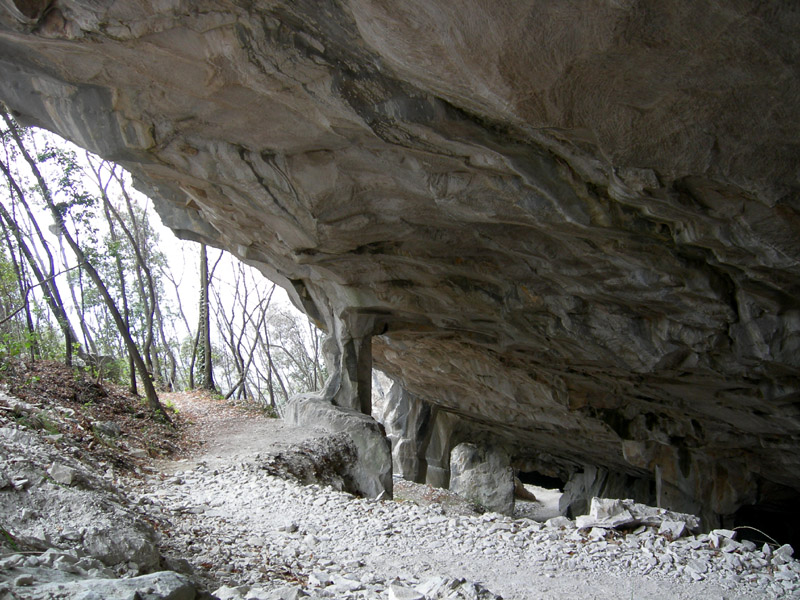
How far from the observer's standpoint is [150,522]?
4.88 metres

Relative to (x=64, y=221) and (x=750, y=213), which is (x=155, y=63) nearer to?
(x=750, y=213)

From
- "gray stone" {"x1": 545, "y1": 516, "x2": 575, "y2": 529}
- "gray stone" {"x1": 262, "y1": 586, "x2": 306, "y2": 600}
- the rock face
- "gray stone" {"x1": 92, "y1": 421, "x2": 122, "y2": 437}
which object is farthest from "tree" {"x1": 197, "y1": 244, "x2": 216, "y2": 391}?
"gray stone" {"x1": 262, "y1": 586, "x2": 306, "y2": 600}

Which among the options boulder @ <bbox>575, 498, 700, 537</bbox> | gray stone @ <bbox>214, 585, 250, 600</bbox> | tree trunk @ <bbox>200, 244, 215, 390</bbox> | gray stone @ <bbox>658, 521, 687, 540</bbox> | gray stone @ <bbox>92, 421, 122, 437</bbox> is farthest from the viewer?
tree trunk @ <bbox>200, 244, 215, 390</bbox>

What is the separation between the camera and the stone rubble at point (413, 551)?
4211 mm

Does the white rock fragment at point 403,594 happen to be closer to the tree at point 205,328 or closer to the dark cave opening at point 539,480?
the tree at point 205,328

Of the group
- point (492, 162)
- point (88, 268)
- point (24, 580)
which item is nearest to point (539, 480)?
point (88, 268)

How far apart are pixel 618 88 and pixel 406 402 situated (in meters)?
15.4

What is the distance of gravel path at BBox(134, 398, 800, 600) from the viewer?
14.4 feet

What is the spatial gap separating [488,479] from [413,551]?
1499 centimetres

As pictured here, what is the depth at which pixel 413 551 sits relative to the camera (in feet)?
17.2

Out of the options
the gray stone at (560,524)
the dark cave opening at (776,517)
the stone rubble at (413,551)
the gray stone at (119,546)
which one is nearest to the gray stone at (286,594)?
the stone rubble at (413,551)

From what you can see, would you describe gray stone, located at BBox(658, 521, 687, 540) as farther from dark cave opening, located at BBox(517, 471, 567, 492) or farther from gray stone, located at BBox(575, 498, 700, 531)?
dark cave opening, located at BBox(517, 471, 567, 492)

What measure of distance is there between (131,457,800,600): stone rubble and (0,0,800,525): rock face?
9.43 ft

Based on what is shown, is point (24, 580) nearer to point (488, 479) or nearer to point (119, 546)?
point (119, 546)
